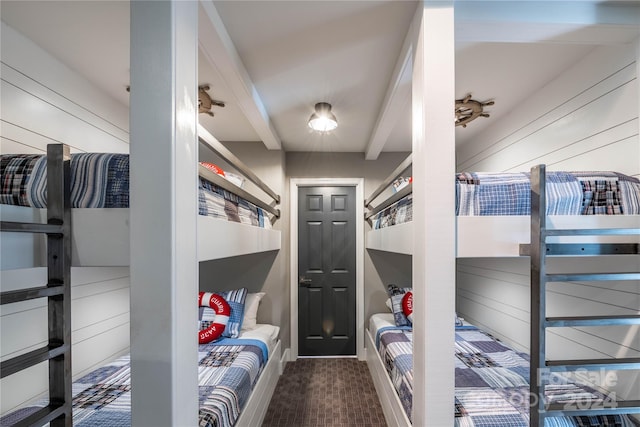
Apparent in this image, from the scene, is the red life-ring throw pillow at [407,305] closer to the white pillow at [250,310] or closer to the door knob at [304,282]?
the door knob at [304,282]

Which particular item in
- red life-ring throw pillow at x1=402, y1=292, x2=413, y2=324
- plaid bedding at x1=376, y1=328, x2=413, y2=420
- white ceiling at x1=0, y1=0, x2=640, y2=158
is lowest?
plaid bedding at x1=376, y1=328, x2=413, y2=420

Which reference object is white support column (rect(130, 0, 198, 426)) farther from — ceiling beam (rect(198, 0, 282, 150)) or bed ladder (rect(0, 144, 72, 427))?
ceiling beam (rect(198, 0, 282, 150))

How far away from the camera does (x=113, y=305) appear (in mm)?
2480

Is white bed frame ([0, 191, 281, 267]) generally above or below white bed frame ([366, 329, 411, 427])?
above

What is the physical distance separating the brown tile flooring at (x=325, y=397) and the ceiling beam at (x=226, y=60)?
236 centimetres

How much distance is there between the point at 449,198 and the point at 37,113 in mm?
2200

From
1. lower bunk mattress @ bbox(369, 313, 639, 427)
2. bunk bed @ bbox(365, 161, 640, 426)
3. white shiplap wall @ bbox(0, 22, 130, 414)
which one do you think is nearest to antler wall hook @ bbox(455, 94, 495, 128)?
bunk bed @ bbox(365, 161, 640, 426)

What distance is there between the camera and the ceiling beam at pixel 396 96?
1736 millimetres

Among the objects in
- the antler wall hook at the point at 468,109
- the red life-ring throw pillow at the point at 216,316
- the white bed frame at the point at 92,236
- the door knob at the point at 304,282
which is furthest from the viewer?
the door knob at the point at 304,282

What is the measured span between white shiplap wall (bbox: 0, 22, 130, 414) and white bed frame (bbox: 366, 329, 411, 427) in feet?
6.67

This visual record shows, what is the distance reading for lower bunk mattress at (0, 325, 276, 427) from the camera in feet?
5.19

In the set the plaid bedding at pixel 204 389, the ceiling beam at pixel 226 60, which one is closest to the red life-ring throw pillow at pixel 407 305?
the plaid bedding at pixel 204 389

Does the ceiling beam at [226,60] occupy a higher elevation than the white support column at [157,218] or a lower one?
higher

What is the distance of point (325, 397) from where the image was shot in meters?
2.91
